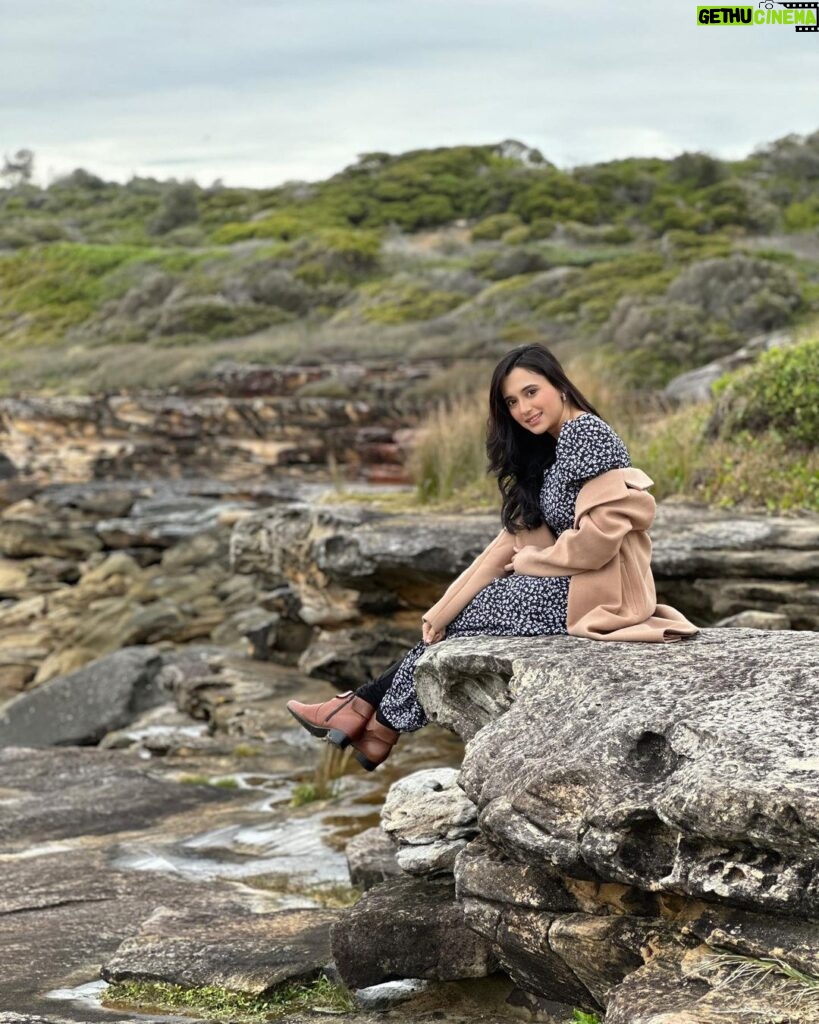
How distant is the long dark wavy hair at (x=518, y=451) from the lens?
527cm

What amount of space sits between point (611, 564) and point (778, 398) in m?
5.42

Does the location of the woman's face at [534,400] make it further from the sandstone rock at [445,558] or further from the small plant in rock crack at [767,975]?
the sandstone rock at [445,558]

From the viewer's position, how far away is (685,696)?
3861 mm

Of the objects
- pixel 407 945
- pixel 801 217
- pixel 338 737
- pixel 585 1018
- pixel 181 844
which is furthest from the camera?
pixel 801 217

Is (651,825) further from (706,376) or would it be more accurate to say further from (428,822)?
(706,376)

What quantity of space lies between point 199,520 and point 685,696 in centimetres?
1630

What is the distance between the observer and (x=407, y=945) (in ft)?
14.9

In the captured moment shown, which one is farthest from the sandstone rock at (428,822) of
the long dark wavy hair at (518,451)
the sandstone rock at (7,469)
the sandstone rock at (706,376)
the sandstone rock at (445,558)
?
the sandstone rock at (7,469)

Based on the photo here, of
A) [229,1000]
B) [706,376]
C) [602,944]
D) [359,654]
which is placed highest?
[706,376]

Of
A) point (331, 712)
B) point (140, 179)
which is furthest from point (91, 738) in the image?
point (140, 179)

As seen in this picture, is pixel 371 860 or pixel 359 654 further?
pixel 359 654

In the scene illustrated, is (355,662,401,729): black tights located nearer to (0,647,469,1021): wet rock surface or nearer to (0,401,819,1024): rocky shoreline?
(0,401,819,1024): rocky shoreline

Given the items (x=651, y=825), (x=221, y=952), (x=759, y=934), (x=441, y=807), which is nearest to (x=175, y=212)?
(x=441, y=807)

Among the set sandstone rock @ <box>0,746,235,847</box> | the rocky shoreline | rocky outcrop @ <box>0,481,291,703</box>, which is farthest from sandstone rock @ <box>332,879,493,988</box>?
rocky outcrop @ <box>0,481,291,703</box>
